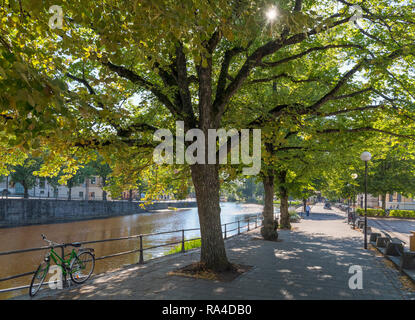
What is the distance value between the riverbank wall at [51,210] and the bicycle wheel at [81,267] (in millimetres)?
17416

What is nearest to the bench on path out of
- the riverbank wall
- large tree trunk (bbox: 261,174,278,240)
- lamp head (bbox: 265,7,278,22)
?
large tree trunk (bbox: 261,174,278,240)

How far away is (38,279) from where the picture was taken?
6.77 metres

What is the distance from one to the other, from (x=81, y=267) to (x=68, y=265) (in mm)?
473

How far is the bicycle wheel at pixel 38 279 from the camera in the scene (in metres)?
6.62

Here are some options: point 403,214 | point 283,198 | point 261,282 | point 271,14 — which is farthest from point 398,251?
point 403,214

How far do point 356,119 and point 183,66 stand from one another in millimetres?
6627

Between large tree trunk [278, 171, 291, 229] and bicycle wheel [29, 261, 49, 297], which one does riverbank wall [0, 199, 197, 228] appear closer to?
large tree trunk [278, 171, 291, 229]

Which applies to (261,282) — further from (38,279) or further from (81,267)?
(38,279)

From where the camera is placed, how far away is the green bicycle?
267 inches

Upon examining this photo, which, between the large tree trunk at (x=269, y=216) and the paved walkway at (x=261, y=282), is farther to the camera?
the large tree trunk at (x=269, y=216)

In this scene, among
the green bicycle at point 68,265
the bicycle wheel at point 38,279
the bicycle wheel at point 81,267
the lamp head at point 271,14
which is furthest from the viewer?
the bicycle wheel at point 81,267

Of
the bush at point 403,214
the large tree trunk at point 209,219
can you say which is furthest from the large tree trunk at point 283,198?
the bush at point 403,214

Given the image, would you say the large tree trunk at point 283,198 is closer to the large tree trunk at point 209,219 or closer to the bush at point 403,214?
the large tree trunk at point 209,219

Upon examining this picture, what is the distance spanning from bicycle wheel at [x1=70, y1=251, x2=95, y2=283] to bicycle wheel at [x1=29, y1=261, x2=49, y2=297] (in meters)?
0.65
